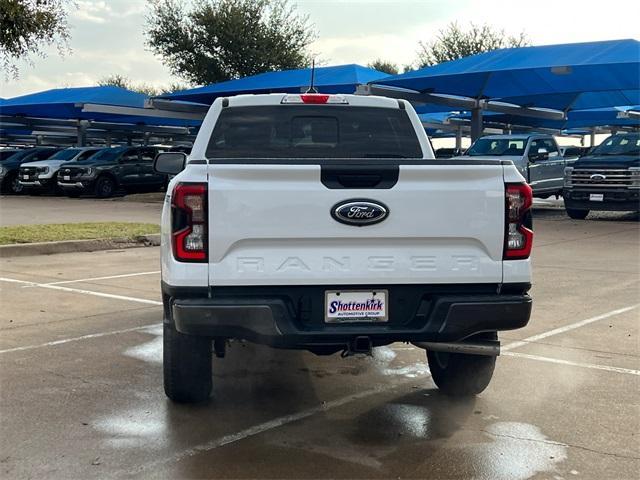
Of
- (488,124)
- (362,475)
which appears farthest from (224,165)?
(488,124)

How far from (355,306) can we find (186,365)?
1.14 meters

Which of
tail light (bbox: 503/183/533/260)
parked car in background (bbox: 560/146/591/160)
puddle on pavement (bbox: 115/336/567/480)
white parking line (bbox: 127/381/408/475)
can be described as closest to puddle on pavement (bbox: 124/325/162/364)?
puddle on pavement (bbox: 115/336/567/480)

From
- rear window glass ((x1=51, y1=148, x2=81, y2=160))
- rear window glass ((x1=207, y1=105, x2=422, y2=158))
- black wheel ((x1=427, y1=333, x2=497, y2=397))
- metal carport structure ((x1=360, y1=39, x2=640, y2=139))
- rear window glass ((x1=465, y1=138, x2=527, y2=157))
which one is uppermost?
metal carport structure ((x1=360, y1=39, x2=640, y2=139))

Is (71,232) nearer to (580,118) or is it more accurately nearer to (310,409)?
(310,409)

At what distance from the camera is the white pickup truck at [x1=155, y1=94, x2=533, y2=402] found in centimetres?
399

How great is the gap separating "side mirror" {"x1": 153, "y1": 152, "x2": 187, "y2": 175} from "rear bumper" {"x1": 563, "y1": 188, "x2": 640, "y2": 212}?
14.0 metres

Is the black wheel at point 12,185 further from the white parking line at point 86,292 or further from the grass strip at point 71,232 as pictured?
the white parking line at point 86,292

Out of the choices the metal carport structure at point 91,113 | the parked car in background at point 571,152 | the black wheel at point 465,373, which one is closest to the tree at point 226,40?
the metal carport structure at point 91,113

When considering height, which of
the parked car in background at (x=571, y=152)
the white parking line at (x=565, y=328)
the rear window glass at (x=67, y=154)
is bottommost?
the white parking line at (x=565, y=328)

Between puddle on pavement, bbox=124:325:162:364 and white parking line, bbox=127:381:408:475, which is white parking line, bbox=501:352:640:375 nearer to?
white parking line, bbox=127:381:408:475

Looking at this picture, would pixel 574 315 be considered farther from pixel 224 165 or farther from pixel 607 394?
pixel 224 165

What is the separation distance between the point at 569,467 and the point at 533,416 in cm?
78

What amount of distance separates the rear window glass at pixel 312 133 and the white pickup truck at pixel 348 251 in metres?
1.52

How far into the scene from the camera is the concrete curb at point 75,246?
38.7 feet
